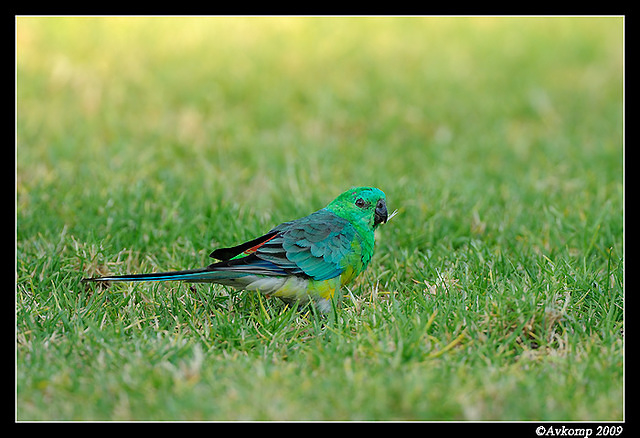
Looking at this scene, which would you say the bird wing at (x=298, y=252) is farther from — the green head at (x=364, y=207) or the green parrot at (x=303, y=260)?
the green head at (x=364, y=207)

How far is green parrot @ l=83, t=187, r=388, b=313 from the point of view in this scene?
3420mm

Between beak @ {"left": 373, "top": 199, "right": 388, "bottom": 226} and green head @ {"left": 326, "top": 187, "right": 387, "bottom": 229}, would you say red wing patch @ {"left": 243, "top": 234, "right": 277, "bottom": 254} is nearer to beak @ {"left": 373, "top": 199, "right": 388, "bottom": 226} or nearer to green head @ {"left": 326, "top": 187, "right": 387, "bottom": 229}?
green head @ {"left": 326, "top": 187, "right": 387, "bottom": 229}

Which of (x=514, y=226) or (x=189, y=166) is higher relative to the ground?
(x=189, y=166)

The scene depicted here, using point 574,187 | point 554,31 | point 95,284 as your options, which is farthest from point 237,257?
point 554,31

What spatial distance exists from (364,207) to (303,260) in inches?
21.5

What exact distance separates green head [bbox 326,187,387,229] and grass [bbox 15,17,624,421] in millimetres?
391

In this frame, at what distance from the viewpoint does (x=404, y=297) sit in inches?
149

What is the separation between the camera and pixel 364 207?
153 inches

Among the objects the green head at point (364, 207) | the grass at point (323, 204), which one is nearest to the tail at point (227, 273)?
the grass at point (323, 204)

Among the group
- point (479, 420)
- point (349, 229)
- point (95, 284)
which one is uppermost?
point (349, 229)

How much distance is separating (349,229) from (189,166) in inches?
99.4

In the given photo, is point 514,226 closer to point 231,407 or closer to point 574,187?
point 574,187

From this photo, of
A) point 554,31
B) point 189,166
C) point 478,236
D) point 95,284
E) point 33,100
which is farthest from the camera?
point 554,31

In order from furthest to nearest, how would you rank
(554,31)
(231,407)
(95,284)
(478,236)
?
1. (554,31)
2. (478,236)
3. (95,284)
4. (231,407)
